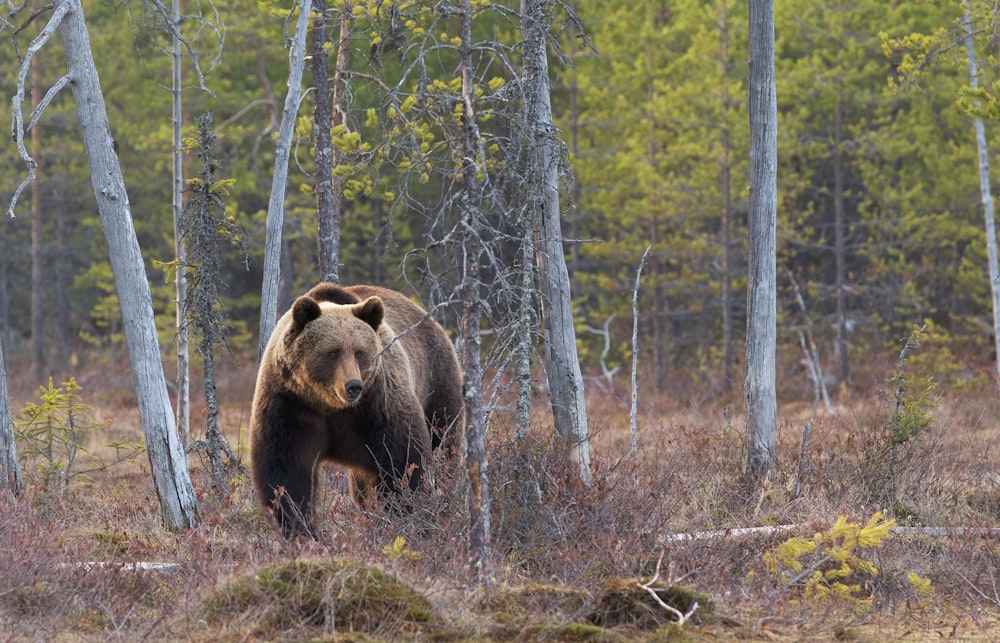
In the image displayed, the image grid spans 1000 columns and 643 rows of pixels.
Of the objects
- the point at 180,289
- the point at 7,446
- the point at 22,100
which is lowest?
the point at 7,446

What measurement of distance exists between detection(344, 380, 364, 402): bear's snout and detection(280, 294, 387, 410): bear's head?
15cm

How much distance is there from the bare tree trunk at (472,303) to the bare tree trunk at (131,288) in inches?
156

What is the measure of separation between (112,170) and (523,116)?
4075 mm

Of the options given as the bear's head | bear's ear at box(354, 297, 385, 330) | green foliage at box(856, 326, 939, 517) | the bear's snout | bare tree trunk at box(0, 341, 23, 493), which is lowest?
green foliage at box(856, 326, 939, 517)

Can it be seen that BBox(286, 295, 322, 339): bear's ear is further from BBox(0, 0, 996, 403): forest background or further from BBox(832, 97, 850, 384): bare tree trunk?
BBox(832, 97, 850, 384): bare tree trunk

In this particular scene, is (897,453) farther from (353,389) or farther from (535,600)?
(353,389)

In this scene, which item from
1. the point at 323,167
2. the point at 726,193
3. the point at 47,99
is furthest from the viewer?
the point at 726,193

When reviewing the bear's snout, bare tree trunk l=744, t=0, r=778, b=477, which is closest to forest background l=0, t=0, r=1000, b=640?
the bear's snout

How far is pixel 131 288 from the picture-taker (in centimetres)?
940

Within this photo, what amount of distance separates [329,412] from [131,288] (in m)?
2.54

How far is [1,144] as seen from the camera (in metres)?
29.1

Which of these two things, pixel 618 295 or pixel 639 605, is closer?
pixel 639 605

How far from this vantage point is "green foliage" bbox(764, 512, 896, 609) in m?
6.66

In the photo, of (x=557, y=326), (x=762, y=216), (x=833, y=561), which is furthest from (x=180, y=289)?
(x=833, y=561)
